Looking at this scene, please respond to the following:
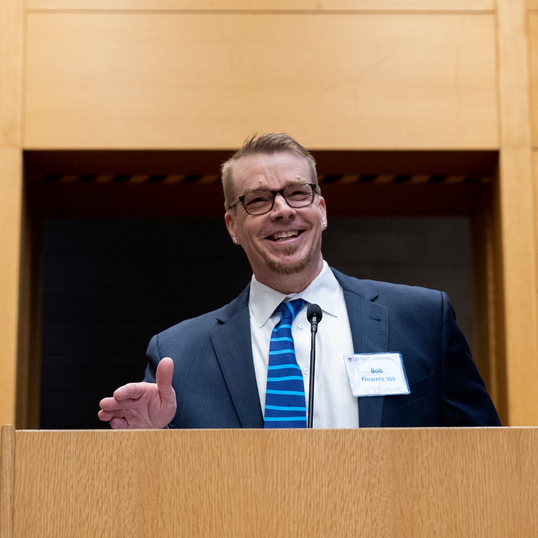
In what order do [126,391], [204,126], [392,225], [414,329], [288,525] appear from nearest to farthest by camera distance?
[288,525]
[126,391]
[414,329]
[204,126]
[392,225]

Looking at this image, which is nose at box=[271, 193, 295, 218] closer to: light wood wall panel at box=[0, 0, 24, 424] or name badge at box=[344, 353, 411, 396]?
name badge at box=[344, 353, 411, 396]

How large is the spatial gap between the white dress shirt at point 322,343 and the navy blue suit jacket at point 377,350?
0.03 metres

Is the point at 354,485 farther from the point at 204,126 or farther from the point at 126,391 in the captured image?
the point at 204,126

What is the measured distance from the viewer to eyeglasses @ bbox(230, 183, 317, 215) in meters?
1.79

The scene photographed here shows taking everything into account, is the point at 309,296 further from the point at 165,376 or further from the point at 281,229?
the point at 165,376

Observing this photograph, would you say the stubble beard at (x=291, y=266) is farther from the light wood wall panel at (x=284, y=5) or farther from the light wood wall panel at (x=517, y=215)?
the light wood wall panel at (x=284, y=5)

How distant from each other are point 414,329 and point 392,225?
3.18m

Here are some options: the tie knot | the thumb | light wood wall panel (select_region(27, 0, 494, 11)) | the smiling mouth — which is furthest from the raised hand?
light wood wall panel (select_region(27, 0, 494, 11))

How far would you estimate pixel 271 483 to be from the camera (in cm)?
84

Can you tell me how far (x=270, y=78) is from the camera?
2.83 meters

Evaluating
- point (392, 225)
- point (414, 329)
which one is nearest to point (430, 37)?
point (414, 329)

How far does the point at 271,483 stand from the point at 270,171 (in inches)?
43.5

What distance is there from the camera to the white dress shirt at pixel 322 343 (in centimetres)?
155

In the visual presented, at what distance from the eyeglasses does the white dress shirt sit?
0.19 metres
